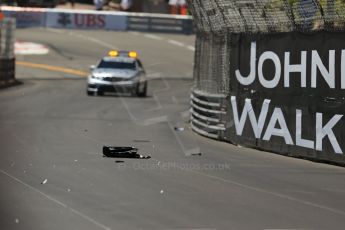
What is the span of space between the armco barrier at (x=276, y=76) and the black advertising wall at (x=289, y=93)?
2 centimetres

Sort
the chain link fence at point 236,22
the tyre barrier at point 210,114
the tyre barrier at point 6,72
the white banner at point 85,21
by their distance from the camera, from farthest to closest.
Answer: the white banner at point 85,21 → the tyre barrier at point 6,72 → the tyre barrier at point 210,114 → the chain link fence at point 236,22

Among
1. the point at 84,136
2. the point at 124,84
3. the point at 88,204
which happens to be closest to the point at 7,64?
the point at 124,84

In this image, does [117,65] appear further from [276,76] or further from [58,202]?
[58,202]

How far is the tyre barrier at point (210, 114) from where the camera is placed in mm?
16469

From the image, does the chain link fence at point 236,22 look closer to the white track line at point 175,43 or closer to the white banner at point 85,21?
the white track line at point 175,43

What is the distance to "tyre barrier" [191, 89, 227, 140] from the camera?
1647 cm

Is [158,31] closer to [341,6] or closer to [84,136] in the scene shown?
[84,136]

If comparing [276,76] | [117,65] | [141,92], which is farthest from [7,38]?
[276,76]

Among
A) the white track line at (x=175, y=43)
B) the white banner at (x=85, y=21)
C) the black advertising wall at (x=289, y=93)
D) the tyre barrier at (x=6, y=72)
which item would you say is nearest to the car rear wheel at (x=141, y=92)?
the tyre barrier at (x=6, y=72)

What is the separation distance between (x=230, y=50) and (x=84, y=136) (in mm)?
3439

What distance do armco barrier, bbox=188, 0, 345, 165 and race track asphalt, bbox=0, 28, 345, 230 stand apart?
37 centimetres

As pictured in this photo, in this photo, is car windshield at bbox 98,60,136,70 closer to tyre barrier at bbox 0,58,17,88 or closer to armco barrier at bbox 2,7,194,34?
tyre barrier at bbox 0,58,17,88

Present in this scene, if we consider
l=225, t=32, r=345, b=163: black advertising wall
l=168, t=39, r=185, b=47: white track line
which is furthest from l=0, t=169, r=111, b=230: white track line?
l=168, t=39, r=185, b=47: white track line

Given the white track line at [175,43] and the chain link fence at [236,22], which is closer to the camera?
the chain link fence at [236,22]
